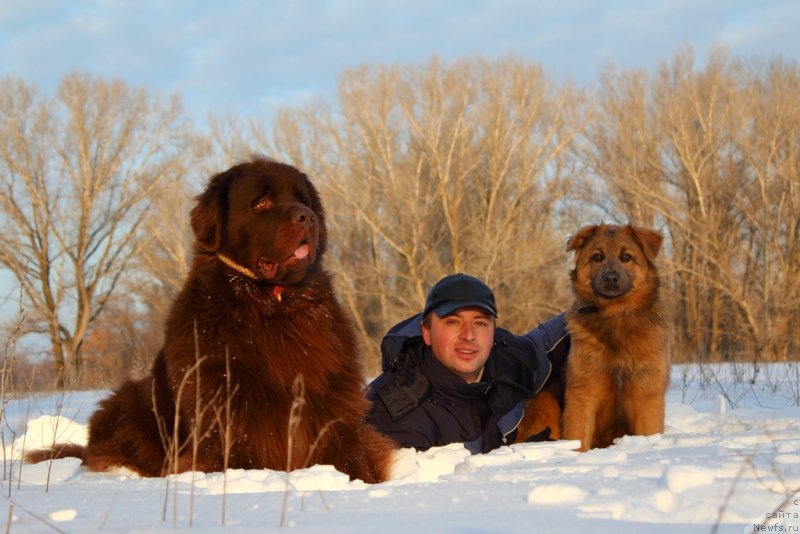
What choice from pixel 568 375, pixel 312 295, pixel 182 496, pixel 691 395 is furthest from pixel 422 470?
pixel 691 395

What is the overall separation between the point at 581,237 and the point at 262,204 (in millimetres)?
3173

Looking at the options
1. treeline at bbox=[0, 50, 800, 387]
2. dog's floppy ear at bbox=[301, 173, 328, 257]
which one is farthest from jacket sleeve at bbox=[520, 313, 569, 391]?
treeline at bbox=[0, 50, 800, 387]

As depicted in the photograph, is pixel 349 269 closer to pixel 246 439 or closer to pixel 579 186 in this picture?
pixel 579 186

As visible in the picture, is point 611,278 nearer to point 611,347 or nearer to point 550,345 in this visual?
point 611,347

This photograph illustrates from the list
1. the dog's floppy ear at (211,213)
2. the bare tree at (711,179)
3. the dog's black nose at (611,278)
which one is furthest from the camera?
the bare tree at (711,179)

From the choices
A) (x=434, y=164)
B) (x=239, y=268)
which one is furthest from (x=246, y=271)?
(x=434, y=164)

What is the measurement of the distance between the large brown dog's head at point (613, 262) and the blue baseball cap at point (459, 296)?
3.27 ft

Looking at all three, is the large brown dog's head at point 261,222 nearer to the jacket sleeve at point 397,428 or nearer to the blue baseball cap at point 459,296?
the blue baseball cap at point 459,296

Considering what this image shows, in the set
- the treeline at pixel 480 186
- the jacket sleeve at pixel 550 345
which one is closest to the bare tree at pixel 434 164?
the treeline at pixel 480 186

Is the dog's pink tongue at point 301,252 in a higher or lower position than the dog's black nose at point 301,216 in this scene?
lower

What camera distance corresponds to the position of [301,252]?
161 inches

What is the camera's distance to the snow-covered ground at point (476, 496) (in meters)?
2.18

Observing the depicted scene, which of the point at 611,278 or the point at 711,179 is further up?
the point at 711,179

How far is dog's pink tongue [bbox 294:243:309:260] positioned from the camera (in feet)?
13.4
